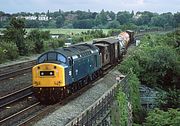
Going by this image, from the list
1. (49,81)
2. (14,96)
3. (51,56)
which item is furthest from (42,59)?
(14,96)

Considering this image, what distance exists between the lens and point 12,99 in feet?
85.4

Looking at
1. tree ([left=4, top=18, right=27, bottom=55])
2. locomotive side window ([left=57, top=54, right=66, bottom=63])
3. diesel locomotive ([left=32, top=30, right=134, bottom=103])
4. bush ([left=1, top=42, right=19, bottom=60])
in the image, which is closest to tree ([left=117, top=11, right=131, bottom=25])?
tree ([left=4, top=18, right=27, bottom=55])

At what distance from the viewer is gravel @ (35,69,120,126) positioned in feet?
63.1

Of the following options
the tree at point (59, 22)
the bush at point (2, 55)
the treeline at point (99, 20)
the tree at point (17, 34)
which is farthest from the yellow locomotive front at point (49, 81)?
the tree at point (59, 22)

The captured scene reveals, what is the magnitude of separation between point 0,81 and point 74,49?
686 centimetres

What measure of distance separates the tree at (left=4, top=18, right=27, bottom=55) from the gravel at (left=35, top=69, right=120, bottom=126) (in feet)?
95.6

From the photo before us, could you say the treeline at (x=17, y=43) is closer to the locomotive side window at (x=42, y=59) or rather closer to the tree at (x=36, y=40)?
the tree at (x=36, y=40)

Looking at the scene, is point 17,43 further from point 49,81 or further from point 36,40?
point 49,81

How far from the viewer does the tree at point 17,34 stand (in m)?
60.0

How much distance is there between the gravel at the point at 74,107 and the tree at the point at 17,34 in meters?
29.1

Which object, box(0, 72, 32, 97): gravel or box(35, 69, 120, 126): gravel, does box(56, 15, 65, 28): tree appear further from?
box(35, 69, 120, 126): gravel

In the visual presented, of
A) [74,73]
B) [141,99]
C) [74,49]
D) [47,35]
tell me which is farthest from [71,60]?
[47,35]

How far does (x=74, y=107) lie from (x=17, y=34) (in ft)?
133

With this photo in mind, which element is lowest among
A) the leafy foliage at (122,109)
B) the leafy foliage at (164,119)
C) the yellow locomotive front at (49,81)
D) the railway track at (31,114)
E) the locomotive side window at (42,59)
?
the leafy foliage at (164,119)
